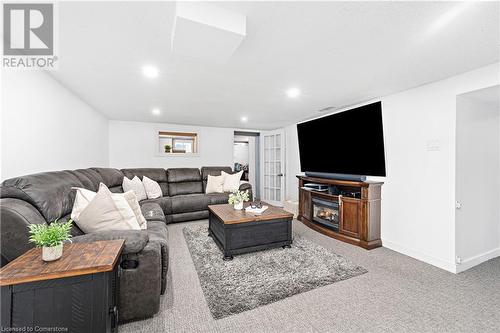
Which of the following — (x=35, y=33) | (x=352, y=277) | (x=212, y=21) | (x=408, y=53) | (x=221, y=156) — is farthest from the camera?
(x=221, y=156)

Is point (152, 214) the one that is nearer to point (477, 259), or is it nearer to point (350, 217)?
point (350, 217)

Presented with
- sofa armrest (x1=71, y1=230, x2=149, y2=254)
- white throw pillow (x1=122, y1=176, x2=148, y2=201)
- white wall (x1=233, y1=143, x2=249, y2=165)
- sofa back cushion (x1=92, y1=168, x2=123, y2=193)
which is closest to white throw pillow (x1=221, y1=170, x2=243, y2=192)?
white throw pillow (x1=122, y1=176, x2=148, y2=201)

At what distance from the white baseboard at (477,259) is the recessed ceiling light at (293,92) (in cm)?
279

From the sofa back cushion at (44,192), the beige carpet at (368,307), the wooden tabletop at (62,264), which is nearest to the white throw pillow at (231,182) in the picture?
the beige carpet at (368,307)

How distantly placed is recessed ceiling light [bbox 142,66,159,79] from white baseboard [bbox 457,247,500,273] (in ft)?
13.0

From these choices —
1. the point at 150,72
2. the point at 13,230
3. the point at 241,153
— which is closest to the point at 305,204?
the point at 150,72

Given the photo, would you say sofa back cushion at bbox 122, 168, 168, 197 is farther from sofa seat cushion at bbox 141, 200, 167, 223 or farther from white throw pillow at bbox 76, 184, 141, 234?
white throw pillow at bbox 76, 184, 141, 234

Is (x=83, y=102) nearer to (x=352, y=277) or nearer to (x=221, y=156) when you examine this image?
(x=221, y=156)

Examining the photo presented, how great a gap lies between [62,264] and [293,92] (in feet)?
9.61

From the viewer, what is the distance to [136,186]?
13.2 ft

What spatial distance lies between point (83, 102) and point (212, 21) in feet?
10.3

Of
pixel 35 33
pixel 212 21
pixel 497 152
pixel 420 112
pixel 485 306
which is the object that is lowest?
pixel 485 306

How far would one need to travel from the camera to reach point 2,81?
1.70 metres

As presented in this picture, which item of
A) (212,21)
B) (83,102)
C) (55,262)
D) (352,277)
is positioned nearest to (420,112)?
(352,277)
